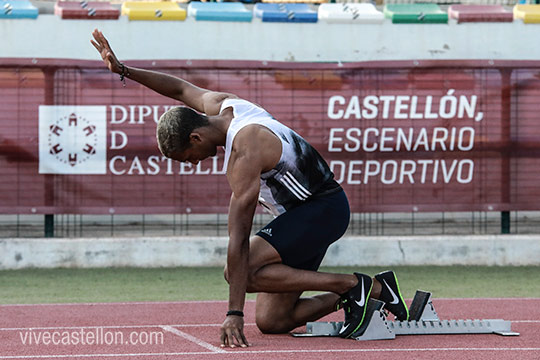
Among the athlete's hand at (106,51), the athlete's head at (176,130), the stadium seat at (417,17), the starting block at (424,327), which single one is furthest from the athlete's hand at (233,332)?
the stadium seat at (417,17)

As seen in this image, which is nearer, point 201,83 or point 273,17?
point 201,83

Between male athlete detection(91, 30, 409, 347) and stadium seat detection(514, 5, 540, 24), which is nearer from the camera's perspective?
male athlete detection(91, 30, 409, 347)

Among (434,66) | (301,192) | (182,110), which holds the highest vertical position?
(434,66)

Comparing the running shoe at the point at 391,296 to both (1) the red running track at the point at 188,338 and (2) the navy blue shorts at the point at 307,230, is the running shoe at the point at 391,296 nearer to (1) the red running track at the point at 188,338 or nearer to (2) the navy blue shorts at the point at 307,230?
(1) the red running track at the point at 188,338

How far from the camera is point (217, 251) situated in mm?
11477

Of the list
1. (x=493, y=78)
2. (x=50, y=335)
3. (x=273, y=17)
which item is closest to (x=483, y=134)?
(x=493, y=78)

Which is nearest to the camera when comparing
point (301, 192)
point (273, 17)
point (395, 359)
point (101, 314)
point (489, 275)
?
point (395, 359)

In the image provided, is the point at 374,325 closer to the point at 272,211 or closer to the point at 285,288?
the point at 285,288

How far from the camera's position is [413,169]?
11820 mm

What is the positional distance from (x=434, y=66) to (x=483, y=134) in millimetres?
947

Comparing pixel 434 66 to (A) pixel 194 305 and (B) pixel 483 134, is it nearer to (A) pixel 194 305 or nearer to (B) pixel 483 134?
(B) pixel 483 134

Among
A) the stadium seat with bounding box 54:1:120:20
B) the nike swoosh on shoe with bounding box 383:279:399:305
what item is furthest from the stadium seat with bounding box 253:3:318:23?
the nike swoosh on shoe with bounding box 383:279:399:305

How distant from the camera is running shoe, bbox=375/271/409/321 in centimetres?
691

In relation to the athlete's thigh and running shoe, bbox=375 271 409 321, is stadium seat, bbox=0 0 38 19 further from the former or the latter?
running shoe, bbox=375 271 409 321
